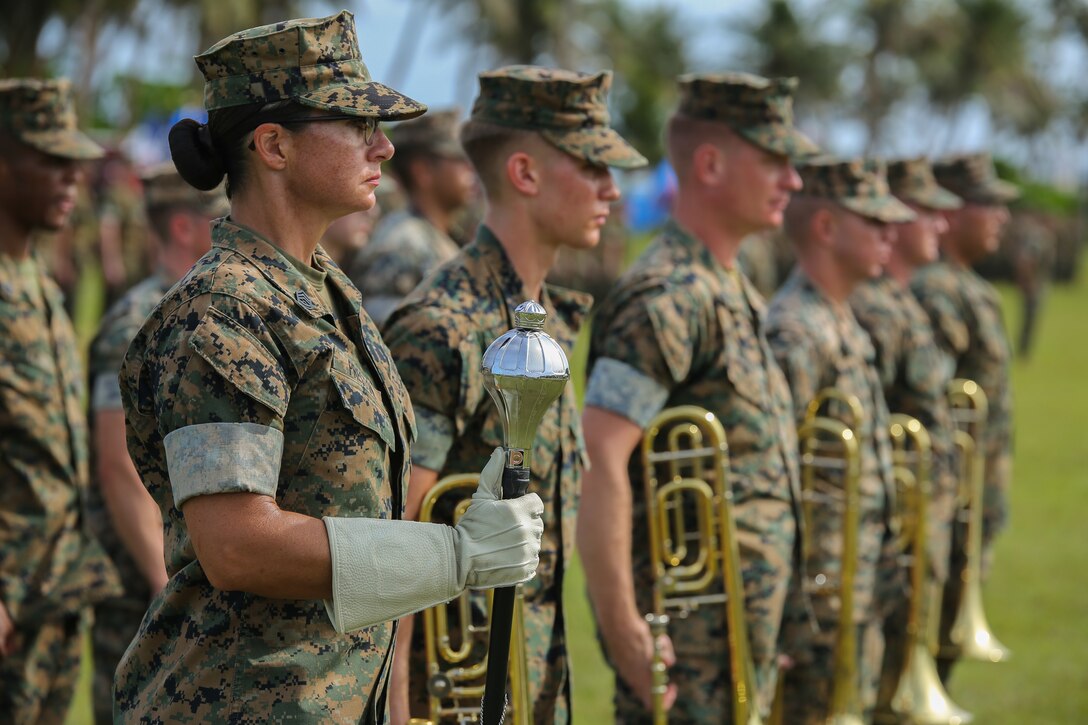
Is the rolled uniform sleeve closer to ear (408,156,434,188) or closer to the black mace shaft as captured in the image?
the black mace shaft

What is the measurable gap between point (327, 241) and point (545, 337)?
5.03 metres

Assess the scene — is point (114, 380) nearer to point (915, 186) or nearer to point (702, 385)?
point (702, 385)

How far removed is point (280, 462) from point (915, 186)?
611 cm

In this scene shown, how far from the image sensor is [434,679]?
4078mm

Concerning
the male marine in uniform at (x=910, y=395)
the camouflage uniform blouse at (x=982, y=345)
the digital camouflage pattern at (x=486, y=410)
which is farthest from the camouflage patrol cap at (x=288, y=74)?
the camouflage uniform blouse at (x=982, y=345)

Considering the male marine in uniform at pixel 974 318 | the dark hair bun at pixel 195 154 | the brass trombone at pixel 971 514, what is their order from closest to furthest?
the dark hair bun at pixel 195 154, the brass trombone at pixel 971 514, the male marine in uniform at pixel 974 318

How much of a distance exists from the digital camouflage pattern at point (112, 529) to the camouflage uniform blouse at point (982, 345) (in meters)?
4.82

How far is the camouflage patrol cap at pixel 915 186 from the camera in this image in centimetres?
823

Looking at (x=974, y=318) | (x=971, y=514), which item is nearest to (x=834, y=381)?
(x=971, y=514)

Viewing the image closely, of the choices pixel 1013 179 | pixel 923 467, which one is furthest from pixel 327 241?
pixel 1013 179

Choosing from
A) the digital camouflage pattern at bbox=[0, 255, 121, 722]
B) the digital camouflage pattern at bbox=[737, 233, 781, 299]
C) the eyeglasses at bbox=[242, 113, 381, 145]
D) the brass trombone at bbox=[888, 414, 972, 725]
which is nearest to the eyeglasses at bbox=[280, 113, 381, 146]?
the eyeglasses at bbox=[242, 113, 381, 145]

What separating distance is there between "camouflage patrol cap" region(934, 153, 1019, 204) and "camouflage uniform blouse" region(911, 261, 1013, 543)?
0.55m

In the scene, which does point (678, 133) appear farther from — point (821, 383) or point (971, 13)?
point (971, 13)

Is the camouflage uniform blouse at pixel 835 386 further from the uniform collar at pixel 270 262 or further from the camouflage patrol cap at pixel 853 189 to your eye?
the uniform collar at pixel 270 262
